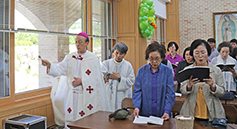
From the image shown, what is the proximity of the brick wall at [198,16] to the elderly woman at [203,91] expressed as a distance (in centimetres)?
876

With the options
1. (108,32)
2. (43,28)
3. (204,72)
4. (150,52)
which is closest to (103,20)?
(108,32)

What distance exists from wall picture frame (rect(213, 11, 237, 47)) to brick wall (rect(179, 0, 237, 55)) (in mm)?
171

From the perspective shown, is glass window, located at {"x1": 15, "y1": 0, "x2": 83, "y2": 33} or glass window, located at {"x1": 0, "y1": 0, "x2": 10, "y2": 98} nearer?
glass window, located at {"x1": 0, "y1": 0, "x2": 10, "y2": 98}

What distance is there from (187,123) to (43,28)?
10.1 feet

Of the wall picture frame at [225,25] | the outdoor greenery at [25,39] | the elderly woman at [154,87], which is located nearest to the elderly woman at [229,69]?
the elderly woman at [154,87]

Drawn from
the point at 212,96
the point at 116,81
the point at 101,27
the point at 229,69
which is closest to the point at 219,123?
the point at 212,96

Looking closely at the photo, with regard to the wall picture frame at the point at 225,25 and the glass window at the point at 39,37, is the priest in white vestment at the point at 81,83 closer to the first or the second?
the glass window at the point at 39,37

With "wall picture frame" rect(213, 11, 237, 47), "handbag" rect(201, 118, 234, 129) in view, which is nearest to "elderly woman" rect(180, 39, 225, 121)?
"handbag" rect(201, 118, 234, 129)

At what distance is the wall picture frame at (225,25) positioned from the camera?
33.0 ft

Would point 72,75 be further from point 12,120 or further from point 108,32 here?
point 108,32

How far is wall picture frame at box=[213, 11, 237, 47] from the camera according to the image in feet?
A: 33.0

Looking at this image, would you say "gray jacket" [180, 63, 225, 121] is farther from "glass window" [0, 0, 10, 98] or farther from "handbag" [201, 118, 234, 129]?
"glass window" [0, 0, 10, 98]

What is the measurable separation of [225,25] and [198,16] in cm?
122

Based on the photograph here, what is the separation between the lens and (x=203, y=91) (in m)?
2.36
